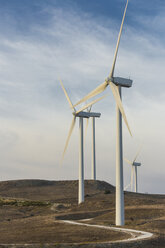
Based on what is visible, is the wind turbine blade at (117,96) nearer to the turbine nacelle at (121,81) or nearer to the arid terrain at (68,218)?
the turbine nacelle at (121,81)

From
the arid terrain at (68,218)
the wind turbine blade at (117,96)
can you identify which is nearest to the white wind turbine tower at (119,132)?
the wind turbine blade at (117,96)

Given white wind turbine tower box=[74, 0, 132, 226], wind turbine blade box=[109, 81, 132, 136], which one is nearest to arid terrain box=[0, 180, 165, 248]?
white wind turbine tower box=[74, 0, 132, 226]

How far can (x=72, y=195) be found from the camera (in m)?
129

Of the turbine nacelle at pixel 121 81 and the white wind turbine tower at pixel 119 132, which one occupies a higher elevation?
the turbine nacelle at pixel 121 81

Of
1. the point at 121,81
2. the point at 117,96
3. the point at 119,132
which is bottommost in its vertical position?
the point at 119,132

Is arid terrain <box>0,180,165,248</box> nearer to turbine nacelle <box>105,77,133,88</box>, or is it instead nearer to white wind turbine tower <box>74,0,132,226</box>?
white wind turbine tower <box>74,0,132,226</box>

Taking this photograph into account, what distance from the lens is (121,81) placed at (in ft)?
177

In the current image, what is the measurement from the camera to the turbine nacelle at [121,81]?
5338cm

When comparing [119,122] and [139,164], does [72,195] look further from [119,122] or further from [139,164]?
[119,122]

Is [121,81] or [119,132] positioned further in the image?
[121,81]

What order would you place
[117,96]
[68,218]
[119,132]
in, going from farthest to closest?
[68,218]
[117,96]
[119,132]

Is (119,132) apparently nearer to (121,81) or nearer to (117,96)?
(117,96)

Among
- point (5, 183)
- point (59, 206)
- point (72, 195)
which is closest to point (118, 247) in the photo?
point (59, 206)

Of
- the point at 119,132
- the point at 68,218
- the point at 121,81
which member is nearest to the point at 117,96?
the point at 121,81
